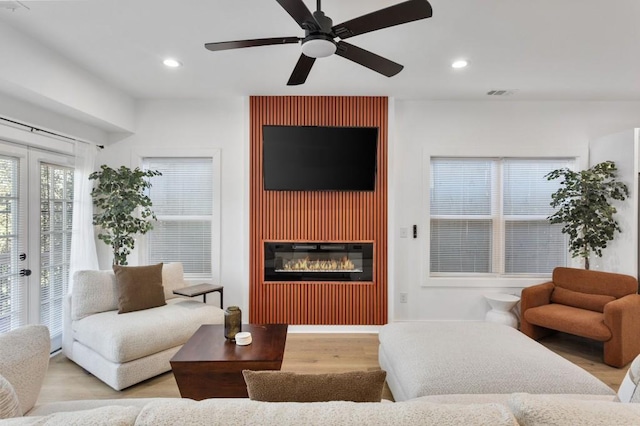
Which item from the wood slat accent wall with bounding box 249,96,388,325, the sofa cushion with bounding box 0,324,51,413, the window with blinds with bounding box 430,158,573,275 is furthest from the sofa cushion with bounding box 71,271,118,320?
the window with blinds with bounding box 430,158,573,275

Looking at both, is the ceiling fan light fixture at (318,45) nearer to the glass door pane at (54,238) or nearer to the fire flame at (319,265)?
the fire flame at (319,265)

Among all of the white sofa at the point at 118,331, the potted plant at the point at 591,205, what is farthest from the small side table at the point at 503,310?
the white sofa at the point at 118,331

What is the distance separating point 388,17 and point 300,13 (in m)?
0.45

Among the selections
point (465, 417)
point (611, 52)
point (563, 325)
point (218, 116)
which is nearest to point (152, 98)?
point (218, 116)

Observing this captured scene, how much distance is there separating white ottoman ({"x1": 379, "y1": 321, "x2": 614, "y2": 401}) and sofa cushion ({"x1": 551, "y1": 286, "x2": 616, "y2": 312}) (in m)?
1.56

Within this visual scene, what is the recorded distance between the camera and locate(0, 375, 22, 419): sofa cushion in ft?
3.37

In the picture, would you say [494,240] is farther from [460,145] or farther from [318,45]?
[318,45]

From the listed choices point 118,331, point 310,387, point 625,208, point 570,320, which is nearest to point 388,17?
point 310,387

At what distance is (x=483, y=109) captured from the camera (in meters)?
3.84

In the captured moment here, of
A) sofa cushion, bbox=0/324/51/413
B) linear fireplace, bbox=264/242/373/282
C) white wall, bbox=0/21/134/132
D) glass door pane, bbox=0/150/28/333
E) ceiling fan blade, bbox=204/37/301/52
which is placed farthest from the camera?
linear fireplace, bbox=264/242/373/282

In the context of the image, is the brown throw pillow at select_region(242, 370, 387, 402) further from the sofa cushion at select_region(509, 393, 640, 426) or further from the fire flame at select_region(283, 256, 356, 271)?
the fire flame at select_region(283, 256, 356, 271)

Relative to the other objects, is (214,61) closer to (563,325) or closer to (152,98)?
(152,98)

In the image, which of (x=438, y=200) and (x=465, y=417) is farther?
(x=438, y=200)

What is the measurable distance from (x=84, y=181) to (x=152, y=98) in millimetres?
1226
